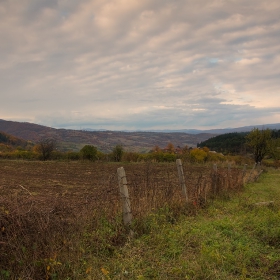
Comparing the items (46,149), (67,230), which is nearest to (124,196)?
(67,230)

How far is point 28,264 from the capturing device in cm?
368

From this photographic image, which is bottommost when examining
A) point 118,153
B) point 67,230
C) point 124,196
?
point 118,153

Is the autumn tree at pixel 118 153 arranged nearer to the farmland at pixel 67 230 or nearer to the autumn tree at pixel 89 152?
the autumn tree at pixel 89 152

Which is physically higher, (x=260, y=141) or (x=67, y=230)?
(x=260, y=141)

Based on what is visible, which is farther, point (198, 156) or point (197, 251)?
point (198, 156)

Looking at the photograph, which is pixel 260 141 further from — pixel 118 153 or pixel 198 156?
pixel 118 153

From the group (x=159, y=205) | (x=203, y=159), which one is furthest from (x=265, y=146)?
(x=159, y=205)

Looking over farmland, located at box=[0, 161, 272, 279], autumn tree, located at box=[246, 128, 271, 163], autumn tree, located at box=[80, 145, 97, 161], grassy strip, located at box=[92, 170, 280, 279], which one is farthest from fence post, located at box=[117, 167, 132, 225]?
autumn tree, located at box=[80, 145, 97, 161]

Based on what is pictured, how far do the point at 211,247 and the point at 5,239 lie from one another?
146 inches

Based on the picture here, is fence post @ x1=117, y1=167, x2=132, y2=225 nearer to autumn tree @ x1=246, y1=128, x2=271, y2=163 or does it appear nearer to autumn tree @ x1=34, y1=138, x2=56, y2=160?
autumn tree @ x1=246, y1=128, x2=271, y2=163

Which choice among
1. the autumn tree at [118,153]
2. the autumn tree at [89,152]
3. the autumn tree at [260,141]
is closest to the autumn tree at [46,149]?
the autumn tree at [89,152]

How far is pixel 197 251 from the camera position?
15.5ft

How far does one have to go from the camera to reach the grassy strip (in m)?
3.96

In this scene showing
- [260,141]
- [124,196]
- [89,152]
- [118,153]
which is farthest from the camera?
[118,153]
